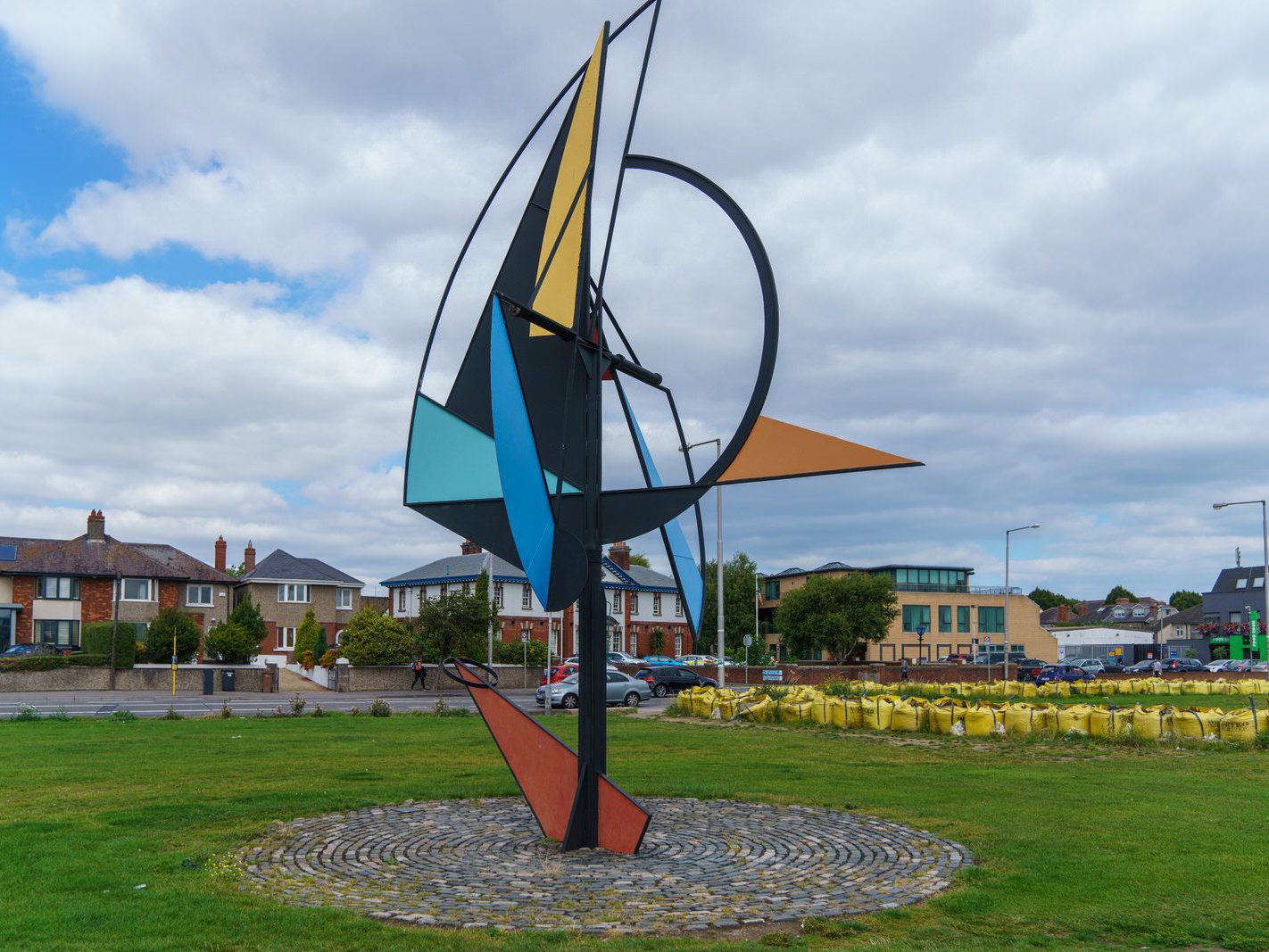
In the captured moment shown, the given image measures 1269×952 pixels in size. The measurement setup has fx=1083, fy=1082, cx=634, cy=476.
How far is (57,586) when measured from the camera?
56500 mm

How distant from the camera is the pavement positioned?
31609 millimetres

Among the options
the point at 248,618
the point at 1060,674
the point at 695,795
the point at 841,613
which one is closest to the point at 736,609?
the point at 841,613

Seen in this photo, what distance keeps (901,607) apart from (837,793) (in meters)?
67.3

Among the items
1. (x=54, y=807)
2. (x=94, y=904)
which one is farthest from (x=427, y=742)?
(x=94, y=904)

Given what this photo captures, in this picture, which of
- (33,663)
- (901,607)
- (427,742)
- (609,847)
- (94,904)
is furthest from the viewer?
(901,607)

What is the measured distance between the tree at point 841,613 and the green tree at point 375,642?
2704 cm

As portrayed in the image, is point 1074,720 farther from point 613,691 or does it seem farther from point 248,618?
point 248,618

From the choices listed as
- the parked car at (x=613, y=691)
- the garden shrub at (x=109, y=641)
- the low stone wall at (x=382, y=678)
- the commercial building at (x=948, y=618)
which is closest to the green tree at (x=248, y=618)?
the garden shrub at (x=109, y=641)

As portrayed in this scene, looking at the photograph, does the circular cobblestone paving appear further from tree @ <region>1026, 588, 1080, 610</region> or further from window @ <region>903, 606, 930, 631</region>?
tree @ <region>1026, 588, 1080, 610</region>

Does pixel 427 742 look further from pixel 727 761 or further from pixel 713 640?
pixel 713 640

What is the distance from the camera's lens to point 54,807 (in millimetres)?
12883

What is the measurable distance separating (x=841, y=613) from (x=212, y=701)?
3806cm

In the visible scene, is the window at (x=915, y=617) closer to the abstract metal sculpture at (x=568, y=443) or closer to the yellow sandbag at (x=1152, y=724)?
the yellow sandbag at (x=1152, y=724)

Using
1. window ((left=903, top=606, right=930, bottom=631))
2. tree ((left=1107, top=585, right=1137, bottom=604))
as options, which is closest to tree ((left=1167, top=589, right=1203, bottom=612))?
tree ((left=1107, top=585, right=1137, bottom=604))
